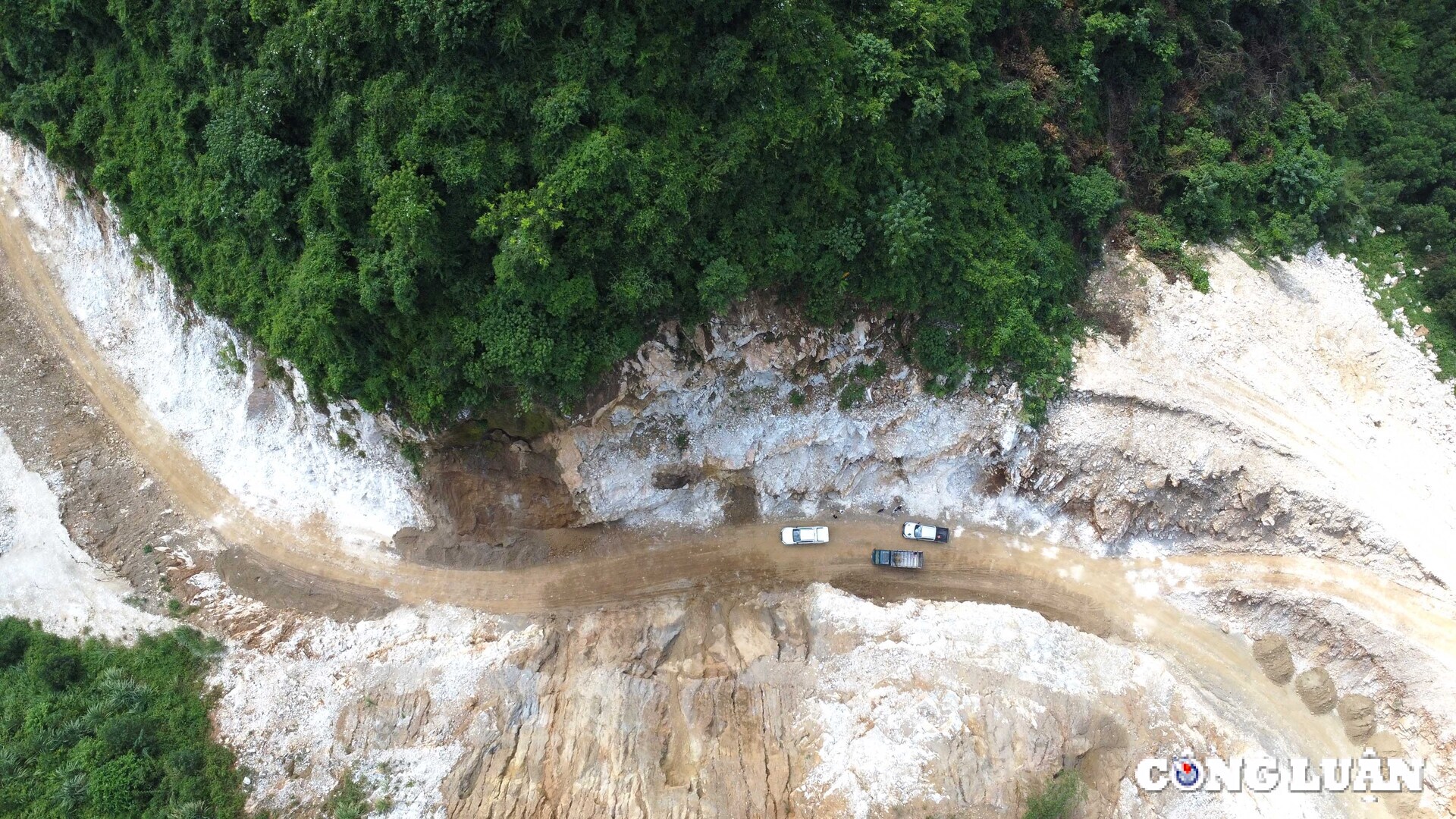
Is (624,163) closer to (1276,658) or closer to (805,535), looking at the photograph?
(805,535)

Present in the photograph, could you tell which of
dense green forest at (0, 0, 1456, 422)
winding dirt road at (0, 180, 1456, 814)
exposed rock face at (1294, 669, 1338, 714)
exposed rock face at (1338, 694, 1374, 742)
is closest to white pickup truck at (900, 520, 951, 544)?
winding dirt road at (0, 180, 1456, 814)

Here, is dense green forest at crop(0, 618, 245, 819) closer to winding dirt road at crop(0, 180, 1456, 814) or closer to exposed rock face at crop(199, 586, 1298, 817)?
exposed rock face at crop(199, 586, 1298, 817)

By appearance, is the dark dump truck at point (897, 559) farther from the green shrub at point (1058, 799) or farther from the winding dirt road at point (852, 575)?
the green shrub at point (1058, 799)

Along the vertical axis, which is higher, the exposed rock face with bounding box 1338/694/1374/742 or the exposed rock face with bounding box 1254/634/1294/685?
the exposed rock face with bounding box 1254/634/1294/685

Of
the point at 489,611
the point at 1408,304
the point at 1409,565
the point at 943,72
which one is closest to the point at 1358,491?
the point at 1409,565

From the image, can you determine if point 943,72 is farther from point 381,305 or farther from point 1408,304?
point 1408,304

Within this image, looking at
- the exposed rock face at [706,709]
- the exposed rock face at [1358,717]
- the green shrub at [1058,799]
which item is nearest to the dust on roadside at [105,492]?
the exposed rock face at [706,709]

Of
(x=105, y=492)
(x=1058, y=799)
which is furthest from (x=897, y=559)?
(x=105, y=492)
